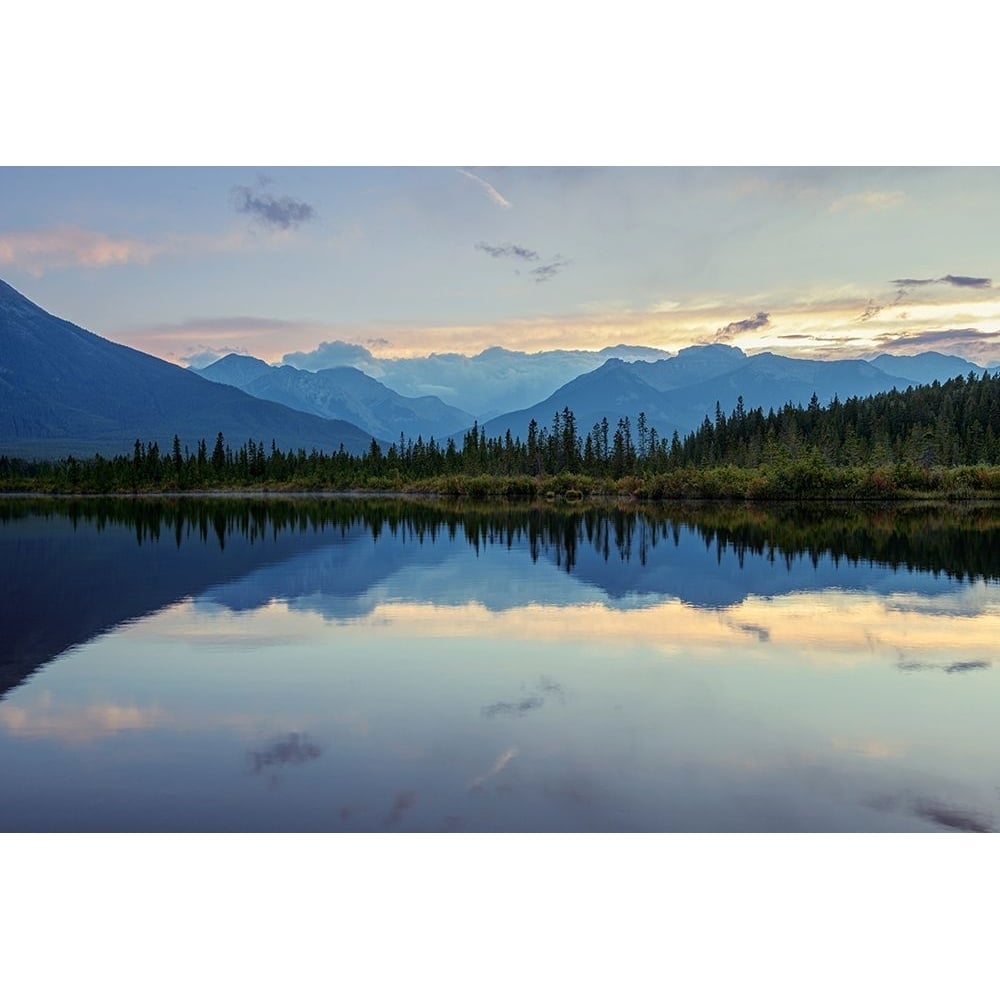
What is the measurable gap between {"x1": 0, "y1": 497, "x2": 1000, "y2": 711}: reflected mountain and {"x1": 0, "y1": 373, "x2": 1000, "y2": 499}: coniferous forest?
29.9 m

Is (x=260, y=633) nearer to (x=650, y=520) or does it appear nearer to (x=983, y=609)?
(x=983, y=609)

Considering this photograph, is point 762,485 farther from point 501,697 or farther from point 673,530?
point 501,697

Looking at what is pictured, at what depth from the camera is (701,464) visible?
13712cm

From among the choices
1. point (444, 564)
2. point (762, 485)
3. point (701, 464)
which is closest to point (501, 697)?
point (444, 564)

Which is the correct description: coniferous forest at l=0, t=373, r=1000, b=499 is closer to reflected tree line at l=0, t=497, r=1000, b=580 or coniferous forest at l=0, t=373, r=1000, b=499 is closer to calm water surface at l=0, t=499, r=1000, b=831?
reflected tree line at l=0, t=497, r=1000, b=580

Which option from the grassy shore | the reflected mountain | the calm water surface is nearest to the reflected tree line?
the reflected mountain

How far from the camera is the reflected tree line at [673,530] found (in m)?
34.9

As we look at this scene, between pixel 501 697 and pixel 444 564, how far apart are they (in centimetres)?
1836

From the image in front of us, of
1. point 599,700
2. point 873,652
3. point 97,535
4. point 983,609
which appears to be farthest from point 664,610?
point 97,535

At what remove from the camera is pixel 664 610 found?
22.6 metres

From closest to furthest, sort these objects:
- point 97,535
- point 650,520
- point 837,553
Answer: point 837,553
point 97,535
point 650,520

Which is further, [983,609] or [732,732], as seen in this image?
[983,609]

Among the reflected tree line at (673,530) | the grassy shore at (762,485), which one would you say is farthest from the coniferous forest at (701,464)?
the reflected tree line at (673,530)

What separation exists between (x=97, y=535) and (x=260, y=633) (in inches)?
1217
